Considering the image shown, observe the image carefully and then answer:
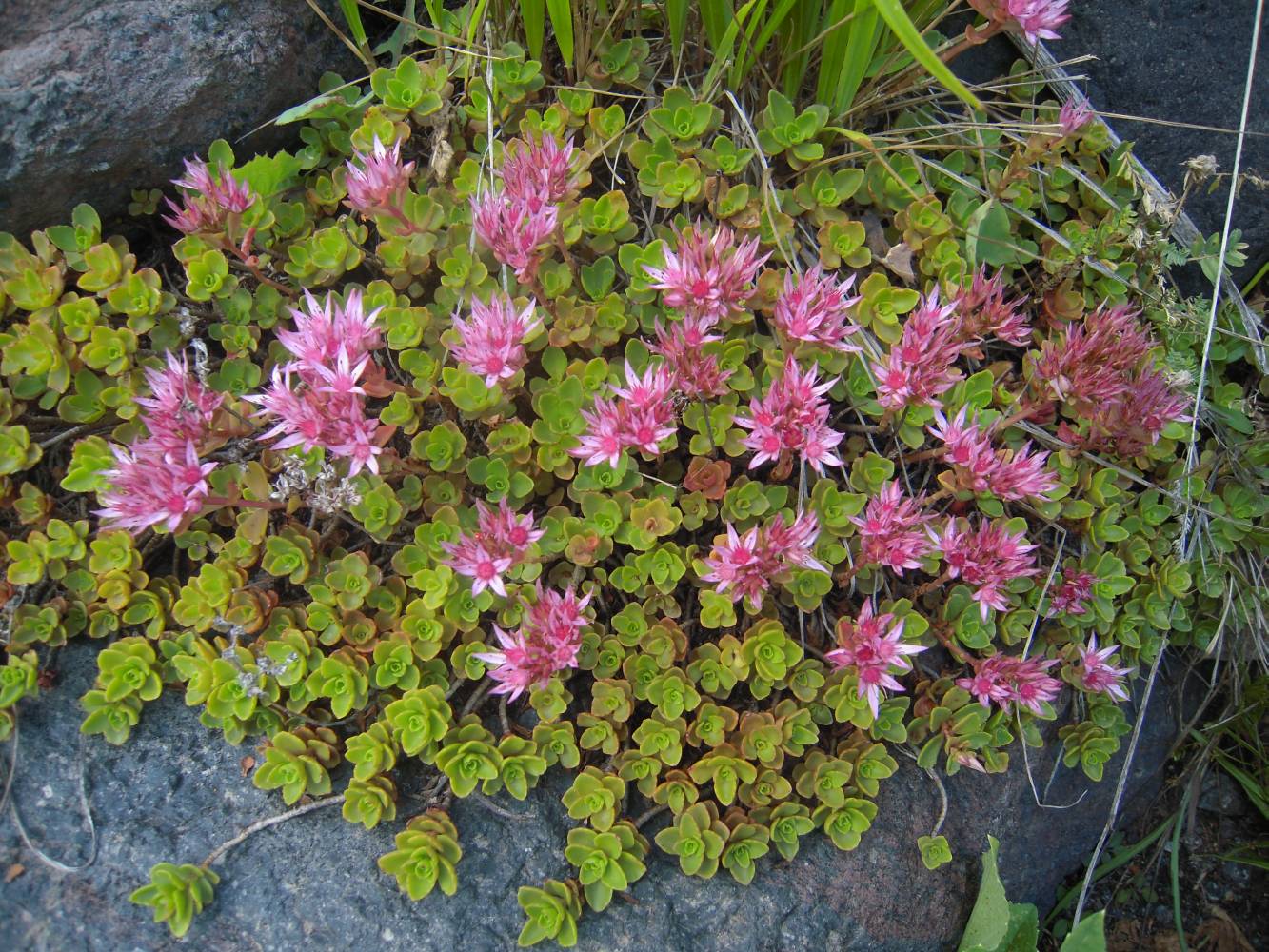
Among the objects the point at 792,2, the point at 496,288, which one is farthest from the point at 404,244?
the point at 792,2

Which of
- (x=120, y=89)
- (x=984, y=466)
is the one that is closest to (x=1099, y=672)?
(x=984, y=466)

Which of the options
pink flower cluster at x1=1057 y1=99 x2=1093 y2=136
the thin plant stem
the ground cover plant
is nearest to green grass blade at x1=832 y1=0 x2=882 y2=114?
the ground cover plant

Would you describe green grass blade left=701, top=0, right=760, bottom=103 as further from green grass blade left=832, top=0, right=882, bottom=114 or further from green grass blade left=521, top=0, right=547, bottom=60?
green grass blade left=521, top=0, right=547, bottom=60

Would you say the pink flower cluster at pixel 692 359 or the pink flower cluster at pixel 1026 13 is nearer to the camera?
the pink flower cluster at pixel 692 359

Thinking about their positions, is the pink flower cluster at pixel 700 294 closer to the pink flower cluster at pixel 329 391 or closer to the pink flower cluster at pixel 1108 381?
the pink flower cluster at pixel 329 391

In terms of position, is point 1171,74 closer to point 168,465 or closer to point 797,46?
point 797,46

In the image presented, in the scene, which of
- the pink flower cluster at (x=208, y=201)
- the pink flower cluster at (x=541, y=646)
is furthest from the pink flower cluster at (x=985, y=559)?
the pink flower cluster at (x=208, y=201)
